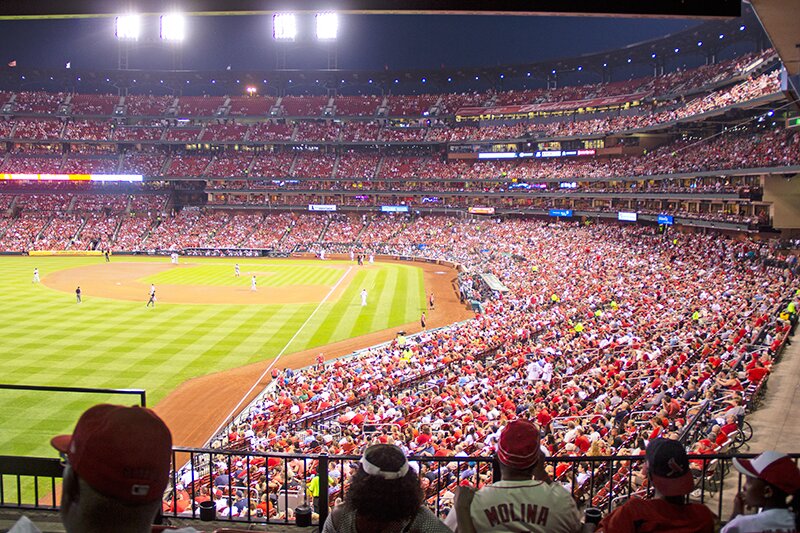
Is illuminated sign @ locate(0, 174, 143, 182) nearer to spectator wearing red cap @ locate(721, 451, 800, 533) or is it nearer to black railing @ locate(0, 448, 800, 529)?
black railing @ locate(0, 448, 800, 529)

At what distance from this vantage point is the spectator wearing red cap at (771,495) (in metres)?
3.47

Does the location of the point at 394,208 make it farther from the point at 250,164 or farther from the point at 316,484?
the point at 316,484

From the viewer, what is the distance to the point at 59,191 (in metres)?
85.8

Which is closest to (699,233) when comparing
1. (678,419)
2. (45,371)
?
(678,419)

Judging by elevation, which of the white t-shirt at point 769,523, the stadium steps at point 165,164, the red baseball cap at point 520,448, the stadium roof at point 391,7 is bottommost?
the white t-shirt at point 769,523

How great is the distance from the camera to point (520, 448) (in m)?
3.57

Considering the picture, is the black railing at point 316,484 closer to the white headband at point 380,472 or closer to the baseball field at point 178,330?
the white headband at point 380,472

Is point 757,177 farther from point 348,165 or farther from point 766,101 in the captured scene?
point 348,165

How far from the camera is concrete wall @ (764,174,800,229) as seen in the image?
33.7m

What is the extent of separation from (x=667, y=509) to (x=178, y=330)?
31211 mm

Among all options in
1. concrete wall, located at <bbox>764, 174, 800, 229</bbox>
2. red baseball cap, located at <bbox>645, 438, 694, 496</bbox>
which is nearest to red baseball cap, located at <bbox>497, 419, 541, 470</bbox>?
red baseball cap, located at <bbox>645, 438, 694, 496</bbox>

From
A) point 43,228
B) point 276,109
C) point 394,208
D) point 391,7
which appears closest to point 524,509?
point 391,7

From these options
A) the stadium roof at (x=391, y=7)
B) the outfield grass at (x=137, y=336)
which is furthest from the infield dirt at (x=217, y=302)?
the stadium roof at (x=391, y=7)

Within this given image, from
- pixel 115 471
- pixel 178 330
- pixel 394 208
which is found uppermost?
pixel 394 208
